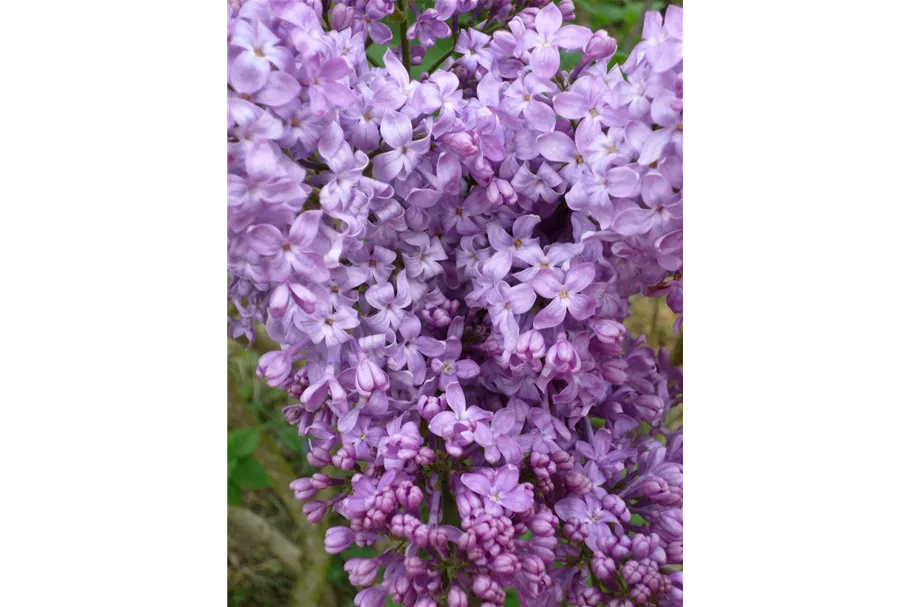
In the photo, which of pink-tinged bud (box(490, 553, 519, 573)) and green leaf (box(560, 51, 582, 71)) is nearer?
pink-tinged bud (box(490, 553, 519, 573))

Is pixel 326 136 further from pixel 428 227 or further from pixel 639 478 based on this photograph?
pixel 639 478

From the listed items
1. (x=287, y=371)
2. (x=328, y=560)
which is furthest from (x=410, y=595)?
Answer: (x=287, y=371)

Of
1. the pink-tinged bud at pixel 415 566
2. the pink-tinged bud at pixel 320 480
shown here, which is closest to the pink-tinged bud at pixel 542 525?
the pink-tinged bud at pixel 415 566

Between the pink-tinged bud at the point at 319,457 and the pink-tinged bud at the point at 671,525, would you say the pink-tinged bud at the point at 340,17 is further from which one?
the pink-tinged bud at the point at 671,525

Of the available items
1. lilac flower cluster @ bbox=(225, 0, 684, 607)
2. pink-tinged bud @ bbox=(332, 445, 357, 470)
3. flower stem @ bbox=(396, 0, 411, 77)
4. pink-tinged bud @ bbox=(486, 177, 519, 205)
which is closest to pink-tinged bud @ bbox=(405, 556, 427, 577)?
lilac flower cluster @ bbox=(225, 0, 684, 607)

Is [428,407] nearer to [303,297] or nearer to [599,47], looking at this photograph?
[303,297]

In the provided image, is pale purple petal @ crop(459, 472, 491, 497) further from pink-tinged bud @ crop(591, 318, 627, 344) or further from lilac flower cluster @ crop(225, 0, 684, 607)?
pink-tinged bud @ crop(591, 318, 627, 344)

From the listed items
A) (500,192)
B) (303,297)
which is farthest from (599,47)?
(303,297)
